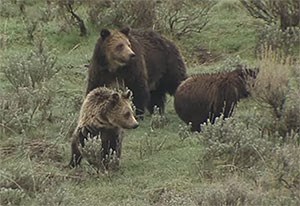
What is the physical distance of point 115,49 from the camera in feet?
36.1

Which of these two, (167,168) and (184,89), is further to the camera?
(184,89)

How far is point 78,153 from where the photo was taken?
28.6 feet

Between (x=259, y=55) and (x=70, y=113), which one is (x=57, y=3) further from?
(x=70, y=113)

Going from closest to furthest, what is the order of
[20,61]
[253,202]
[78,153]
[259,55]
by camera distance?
[253,202]
[78,153]
[20,61]
[259,55]

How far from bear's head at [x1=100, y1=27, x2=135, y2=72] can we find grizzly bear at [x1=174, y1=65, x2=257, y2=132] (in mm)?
983

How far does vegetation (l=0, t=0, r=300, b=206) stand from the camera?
7.86m

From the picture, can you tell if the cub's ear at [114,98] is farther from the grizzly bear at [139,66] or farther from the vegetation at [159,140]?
the grizzly bear at [139,66]

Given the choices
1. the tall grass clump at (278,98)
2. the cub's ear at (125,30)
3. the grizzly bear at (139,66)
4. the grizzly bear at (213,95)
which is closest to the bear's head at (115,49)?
the grizzly bear at (139,66)

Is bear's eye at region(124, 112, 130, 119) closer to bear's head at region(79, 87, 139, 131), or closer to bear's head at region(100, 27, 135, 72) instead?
bear's head at region(79, 87, 139, 131)

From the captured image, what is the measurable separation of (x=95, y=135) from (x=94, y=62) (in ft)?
8.24

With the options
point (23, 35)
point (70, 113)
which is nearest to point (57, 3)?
point (23, 35)

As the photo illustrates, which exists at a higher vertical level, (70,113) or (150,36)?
(150,36)

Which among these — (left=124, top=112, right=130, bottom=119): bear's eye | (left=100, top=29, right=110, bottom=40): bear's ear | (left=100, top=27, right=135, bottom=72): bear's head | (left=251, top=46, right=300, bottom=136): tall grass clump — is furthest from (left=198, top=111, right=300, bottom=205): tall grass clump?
(left=100, top=29, right=110, bottom=40): bear's ear

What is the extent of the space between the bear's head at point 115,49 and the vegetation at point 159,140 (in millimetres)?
733
